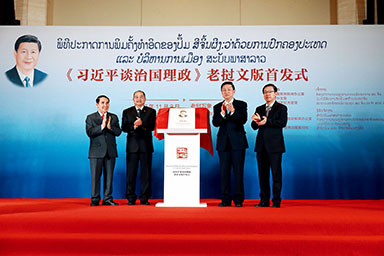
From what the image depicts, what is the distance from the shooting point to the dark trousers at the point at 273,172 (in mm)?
4273

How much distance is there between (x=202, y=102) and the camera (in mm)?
5816

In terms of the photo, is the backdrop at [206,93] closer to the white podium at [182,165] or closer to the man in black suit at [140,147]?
the man in black suit at [140,147]

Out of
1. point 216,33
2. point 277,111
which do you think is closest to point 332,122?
point 277,111

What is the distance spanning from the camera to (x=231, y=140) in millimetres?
4375

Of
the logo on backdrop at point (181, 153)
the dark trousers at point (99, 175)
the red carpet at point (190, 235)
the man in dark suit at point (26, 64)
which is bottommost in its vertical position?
the red carpet at point (190, 235)

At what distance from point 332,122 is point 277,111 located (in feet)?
5.79

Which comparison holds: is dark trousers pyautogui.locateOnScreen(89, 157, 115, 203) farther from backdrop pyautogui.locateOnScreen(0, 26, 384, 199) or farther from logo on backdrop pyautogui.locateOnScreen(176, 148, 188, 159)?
backdrop pyautogui.locateOnScreen(0, 26, 384, 199)

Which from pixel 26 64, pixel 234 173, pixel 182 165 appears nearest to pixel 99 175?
pixel 182 165

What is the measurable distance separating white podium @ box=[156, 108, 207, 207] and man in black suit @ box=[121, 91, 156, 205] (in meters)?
0.44

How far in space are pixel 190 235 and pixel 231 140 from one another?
1.57m

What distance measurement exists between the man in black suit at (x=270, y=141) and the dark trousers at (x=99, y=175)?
5.77 feet

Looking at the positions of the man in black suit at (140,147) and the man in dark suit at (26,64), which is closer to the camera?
the man in black suit at (140,147)

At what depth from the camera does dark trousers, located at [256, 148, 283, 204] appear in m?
4.27

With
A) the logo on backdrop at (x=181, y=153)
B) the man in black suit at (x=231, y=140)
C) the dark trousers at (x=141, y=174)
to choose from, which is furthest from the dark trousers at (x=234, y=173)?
the dark trousers at (x=141, y=174)
